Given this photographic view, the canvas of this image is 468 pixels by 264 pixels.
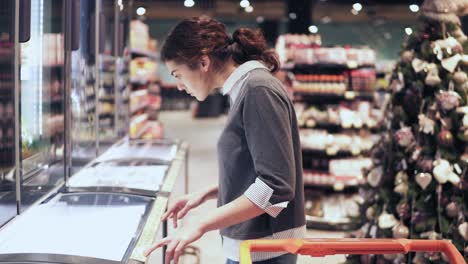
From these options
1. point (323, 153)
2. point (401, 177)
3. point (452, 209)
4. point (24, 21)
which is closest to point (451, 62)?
point (401, 177)

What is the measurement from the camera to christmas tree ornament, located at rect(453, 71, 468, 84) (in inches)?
157

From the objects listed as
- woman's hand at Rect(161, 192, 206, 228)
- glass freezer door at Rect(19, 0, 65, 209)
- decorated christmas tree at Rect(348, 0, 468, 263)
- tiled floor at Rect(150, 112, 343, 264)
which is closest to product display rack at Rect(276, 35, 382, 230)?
tiled floor at Rect(150, 112, 343, 264)

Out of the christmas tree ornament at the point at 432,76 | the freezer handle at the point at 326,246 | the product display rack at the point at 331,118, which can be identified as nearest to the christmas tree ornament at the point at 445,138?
the christmas tree ornament at the point at 432,76

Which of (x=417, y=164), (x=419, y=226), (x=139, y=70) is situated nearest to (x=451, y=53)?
(x=417, y=164)

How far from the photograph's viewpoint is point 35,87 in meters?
2.80

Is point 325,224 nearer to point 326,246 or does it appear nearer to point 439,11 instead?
point 439,11

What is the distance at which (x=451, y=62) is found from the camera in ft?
13.1

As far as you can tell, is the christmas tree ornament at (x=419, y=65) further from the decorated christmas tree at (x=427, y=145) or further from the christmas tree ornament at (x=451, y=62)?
the christmas tree ornament at (x=451, y=62)

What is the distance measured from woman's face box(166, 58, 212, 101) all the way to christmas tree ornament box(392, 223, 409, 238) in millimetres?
2272

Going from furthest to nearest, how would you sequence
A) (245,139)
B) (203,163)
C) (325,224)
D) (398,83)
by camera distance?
(203,163), (325,224), (398,83), (245,139)

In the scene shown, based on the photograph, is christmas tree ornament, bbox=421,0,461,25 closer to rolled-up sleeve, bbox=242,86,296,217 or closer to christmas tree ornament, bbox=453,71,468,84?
christmas tree ornament, bbox=453,71,468,84

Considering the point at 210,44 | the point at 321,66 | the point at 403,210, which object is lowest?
the point at 403,210

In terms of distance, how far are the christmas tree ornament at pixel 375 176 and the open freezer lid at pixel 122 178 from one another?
1.38 metres

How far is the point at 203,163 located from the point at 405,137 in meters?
8.36
